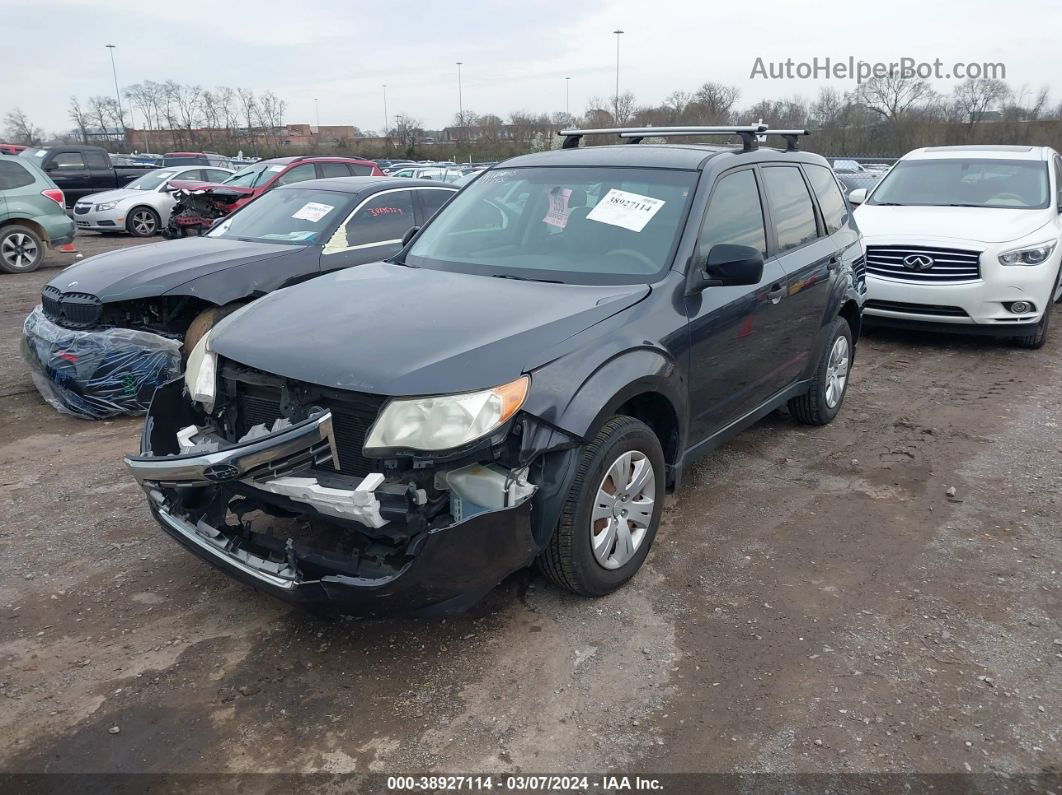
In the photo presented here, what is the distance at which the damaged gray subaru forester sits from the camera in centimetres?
276

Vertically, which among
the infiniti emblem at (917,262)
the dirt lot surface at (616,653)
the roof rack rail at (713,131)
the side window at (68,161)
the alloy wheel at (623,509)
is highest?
the side window at (68,161)

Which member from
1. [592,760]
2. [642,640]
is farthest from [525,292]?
[592,760]

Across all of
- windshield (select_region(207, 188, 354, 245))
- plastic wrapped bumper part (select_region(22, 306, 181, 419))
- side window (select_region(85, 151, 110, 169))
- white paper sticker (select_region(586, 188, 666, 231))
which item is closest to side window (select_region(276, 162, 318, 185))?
windshield (select_region(207, 188, 354, 245))

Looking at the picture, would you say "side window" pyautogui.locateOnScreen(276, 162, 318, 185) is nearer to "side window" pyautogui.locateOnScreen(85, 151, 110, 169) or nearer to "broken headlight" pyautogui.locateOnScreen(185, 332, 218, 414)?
"side window" pyautogui.locateOnScreen(85, 151, 110, 169)

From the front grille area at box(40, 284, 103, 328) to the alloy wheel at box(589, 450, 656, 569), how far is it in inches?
→ 173

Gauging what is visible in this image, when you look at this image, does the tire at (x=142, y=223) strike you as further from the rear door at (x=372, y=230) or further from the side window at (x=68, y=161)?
the rear door at (x=372, y=230)

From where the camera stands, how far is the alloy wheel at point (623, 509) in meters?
3.26

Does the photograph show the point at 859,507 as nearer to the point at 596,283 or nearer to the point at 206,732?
the point at 596,283

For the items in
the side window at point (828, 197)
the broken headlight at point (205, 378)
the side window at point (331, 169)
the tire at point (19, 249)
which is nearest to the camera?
the broken headlight at point (205, 378)

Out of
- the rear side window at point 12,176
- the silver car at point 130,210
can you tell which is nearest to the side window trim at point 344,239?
the rear side window at point 12,176

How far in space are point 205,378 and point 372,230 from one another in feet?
13.0

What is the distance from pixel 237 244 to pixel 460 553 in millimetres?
4847

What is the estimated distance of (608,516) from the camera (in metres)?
3.31

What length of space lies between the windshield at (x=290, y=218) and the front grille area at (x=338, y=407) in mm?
3754
